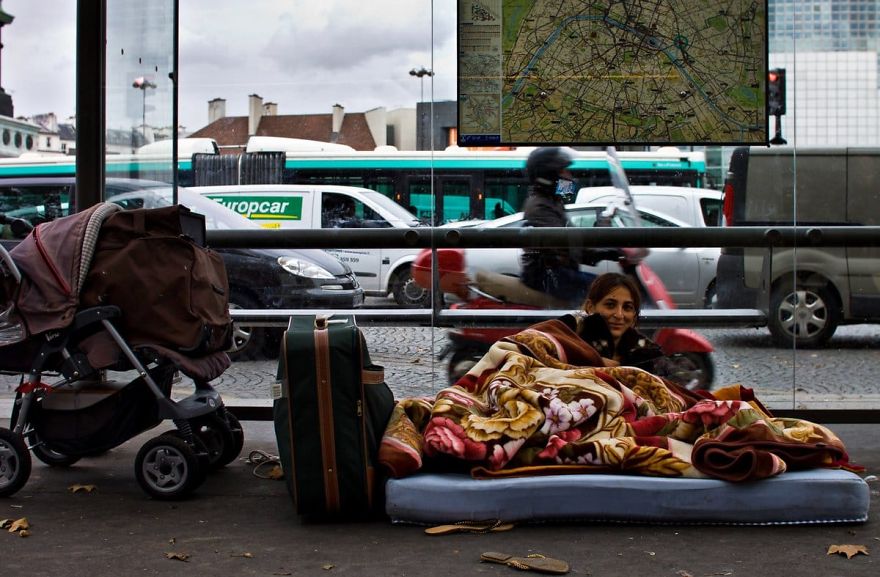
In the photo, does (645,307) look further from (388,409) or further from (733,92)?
(388,409)

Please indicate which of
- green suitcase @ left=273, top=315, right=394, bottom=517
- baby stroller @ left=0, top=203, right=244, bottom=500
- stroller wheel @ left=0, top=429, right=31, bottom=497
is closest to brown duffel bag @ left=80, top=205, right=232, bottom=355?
baby stroller @ left=0, top=203, right=244, bottom=500

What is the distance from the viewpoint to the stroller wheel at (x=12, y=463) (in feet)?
17.4

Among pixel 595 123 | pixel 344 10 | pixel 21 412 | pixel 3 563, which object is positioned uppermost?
pixel 344 10

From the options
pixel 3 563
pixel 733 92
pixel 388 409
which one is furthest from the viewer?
pixel 733 92

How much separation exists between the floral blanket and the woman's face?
0.33 m

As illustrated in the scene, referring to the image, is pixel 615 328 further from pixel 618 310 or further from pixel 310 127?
pixel 310 127

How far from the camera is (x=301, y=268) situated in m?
7.30

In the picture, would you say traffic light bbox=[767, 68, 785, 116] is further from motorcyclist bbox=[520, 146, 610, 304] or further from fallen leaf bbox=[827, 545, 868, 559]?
fallen leaf bbox=[827, 545, 868, 559]

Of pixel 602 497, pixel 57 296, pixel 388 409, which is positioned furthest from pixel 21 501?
pixel 602 497

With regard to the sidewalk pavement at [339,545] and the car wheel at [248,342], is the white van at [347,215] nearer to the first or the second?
the car wheel at [248,342]

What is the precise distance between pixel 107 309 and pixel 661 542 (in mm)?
2574

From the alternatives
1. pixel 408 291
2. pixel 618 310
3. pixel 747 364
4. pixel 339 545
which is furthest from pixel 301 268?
pixel 339 545

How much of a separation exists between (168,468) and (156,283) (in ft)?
2.72

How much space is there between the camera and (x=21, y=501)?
537cm
